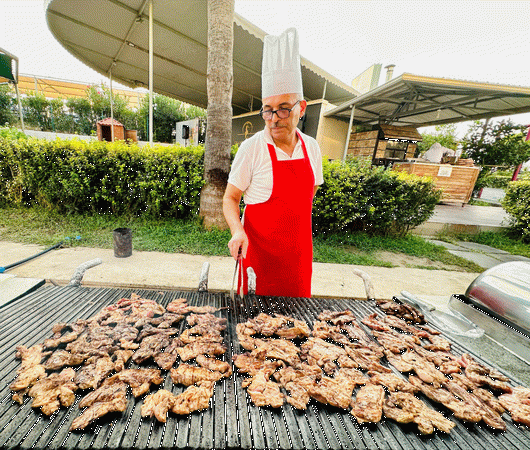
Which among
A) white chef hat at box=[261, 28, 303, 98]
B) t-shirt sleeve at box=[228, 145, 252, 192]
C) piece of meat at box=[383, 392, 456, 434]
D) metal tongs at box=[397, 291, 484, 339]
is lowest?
metal tongs at box=[397, 291, 484, 339]

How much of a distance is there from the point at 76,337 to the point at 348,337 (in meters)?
1.55

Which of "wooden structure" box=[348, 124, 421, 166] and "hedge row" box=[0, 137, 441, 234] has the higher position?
"wooden structure" box=[348, 124, 421, 166]

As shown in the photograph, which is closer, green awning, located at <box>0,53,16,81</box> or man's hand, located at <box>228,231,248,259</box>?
man's hand, located at <box>228,231,248,259</box>

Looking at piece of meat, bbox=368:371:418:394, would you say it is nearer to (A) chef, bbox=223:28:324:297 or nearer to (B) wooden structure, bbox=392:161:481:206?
(A) chef, bbox=223:28:324:297

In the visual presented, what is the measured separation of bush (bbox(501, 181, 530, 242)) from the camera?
23.6ft

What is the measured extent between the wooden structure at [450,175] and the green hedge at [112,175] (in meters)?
8.19

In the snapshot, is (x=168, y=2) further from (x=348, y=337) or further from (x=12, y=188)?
(x=348, y=337)

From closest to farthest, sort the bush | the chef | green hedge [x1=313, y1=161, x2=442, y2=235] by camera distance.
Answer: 1. the chef
2. green hedge [x1=313, y1=161, x2=442, y2=235]
3. the bush

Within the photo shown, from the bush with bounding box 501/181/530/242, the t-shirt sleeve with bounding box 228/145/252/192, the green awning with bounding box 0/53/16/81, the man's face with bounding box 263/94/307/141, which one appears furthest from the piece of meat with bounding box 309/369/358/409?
the green awning with bounding box 0/53/16/81

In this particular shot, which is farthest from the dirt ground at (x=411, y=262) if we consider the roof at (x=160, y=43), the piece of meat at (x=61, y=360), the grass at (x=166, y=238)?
the roof at (x=160, y=43)

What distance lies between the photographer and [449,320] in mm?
1966

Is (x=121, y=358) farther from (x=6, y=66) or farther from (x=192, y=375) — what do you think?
(x=6, y=66)

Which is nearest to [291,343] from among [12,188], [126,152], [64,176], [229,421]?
[229,421]

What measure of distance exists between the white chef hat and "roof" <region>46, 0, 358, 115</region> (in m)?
5.19
